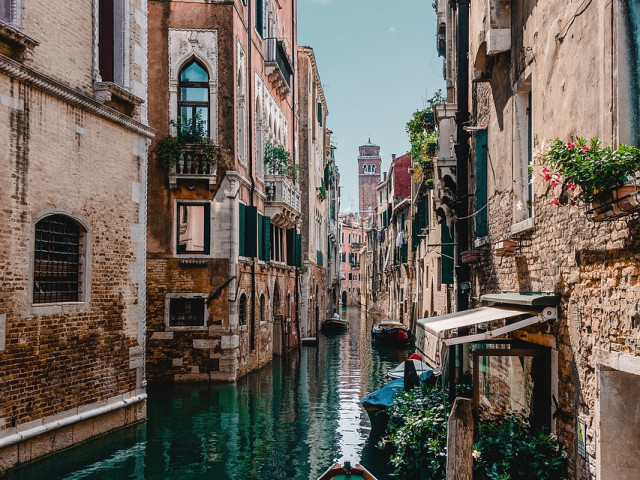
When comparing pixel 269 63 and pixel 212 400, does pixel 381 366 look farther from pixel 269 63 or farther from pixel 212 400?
pixel 269 63

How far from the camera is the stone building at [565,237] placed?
15.6 feet

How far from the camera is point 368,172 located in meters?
89.6

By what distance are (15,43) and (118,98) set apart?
2.47 metres

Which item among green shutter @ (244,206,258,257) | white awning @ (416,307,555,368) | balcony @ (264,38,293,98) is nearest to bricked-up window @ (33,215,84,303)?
white awning @ (416,307,555,368)

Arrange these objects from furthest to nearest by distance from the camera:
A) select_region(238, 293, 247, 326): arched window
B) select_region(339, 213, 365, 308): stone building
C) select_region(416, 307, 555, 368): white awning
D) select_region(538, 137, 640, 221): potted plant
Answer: select_region(339, 213, 365, 308): stone building → select_region(238, 293, 247, 326): arched window → select_region(416, 307, 555, 368): white awning → select_region(538, 137, 640, 221): potted plant

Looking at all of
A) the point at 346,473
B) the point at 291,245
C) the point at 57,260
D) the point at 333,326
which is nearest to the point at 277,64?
the point at 291,245

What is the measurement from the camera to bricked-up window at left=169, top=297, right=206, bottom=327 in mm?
17156

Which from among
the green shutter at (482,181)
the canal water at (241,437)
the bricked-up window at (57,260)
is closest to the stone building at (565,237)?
the green shutter at (482,181)

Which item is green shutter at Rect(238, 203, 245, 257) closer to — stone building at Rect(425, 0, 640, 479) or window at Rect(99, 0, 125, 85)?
window at Rect(99, 0, 125, 85)

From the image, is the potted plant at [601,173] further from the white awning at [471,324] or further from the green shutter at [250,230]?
the green shutter at [250,230]

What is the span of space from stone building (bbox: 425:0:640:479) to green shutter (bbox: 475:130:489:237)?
0.27 metres

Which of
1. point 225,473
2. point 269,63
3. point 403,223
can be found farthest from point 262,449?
point 403,223

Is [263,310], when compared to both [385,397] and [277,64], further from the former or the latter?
[385,397]

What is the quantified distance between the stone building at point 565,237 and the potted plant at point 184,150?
863cm
